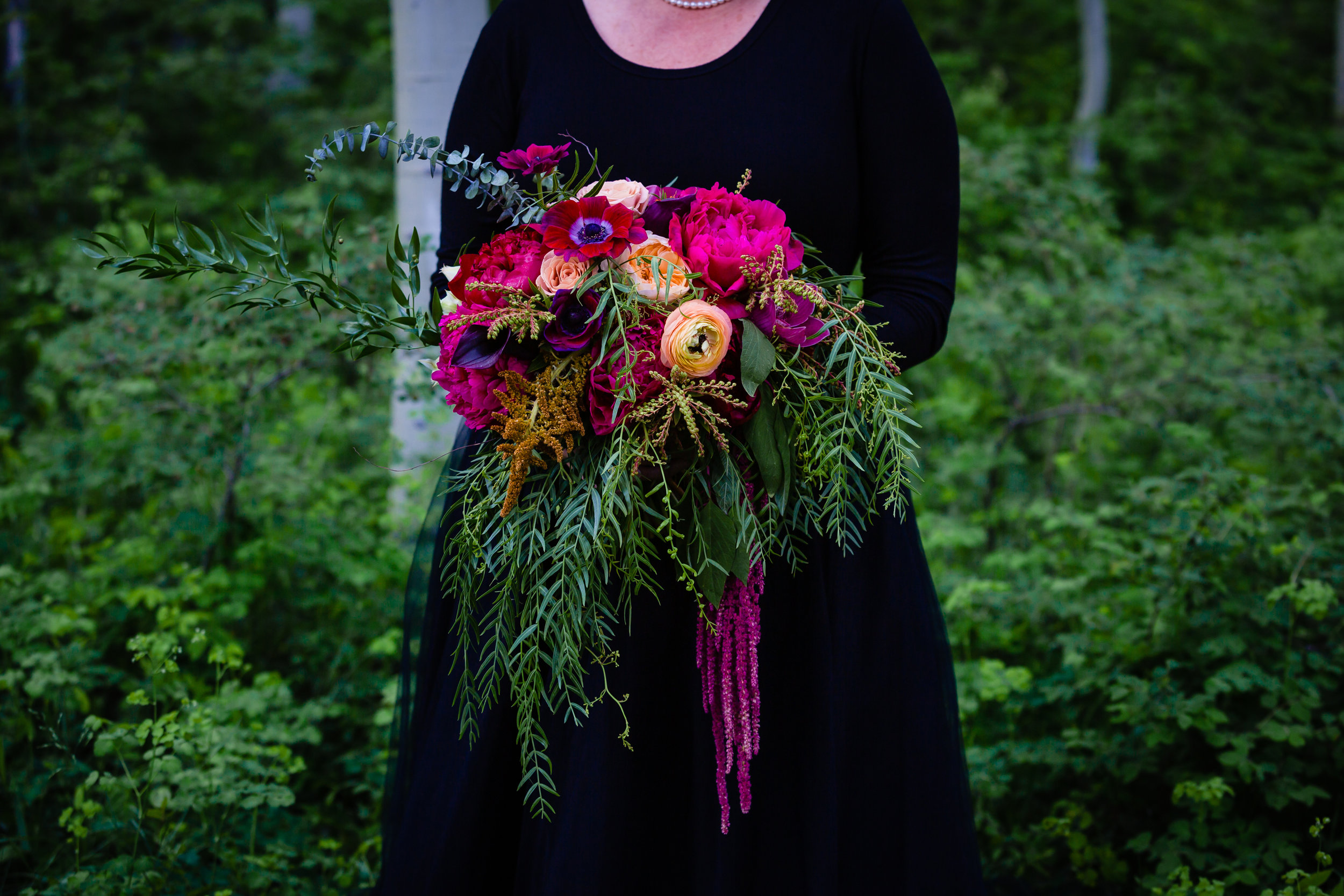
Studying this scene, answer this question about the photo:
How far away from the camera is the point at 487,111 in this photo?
1699mm

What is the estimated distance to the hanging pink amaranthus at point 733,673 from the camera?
1.28m

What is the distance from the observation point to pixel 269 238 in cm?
141

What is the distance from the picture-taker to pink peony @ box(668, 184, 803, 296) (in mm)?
1177

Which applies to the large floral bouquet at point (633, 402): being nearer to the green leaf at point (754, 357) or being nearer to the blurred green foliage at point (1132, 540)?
the green leaf at point (754, 357)

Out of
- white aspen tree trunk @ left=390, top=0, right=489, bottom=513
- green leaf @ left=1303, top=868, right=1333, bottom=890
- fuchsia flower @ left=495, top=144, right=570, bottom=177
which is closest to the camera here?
fuchsia flower @ left=495, top=144, right=570, bottom=177

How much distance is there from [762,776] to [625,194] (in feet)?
3.02

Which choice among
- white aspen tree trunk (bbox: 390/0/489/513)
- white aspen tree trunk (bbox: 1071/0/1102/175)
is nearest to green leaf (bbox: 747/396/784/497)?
white aspen tree trunk (bbox: 390/0/489/513)

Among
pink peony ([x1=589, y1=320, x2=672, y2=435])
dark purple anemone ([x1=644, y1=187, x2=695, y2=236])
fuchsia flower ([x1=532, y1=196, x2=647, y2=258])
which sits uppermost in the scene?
dark purple anemone ([x1=644, y1=187, x2=695, y2=236])

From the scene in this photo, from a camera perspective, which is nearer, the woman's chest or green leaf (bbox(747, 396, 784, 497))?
green leaf (bbox(747, 396, 784, 497))

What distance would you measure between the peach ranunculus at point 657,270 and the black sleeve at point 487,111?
0.55 metres

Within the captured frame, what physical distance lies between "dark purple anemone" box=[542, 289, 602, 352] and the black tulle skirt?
0.39 metres

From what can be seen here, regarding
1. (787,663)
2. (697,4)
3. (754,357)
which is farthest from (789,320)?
(697,4)

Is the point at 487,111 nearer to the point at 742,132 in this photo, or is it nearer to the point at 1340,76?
the point at 742,132

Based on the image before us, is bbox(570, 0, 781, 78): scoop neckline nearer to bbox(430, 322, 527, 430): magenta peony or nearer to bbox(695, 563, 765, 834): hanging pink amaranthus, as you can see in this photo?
bbox(430, 322, 527, 430): magenta peony
